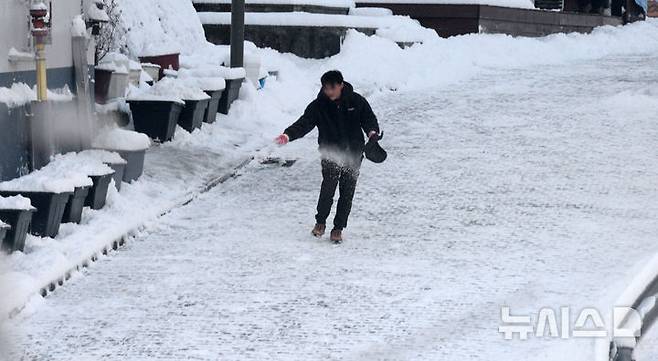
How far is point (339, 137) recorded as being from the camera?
31.4ft

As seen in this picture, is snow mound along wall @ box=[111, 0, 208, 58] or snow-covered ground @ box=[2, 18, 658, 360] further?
snow mound along wall @ box=[111, 0, 208, 58]

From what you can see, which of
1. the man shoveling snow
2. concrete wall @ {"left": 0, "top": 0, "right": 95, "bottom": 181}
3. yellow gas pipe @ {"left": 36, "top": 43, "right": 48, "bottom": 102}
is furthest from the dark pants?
concrete wall @ {"left": 0, "top": 0, "right": 95, "bottom": 181}

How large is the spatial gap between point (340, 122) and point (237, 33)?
6.75 m

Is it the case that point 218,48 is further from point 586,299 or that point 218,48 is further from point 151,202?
point 586,299

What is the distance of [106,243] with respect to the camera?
898cm

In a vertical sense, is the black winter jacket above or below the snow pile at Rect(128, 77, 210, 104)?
above

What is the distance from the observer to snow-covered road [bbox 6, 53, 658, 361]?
681 cm

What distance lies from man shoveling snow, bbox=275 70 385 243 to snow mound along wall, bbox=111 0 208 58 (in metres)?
6.51

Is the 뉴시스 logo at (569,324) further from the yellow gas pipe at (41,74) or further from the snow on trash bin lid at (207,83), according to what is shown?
the snow on trash bin lid at (207,83)

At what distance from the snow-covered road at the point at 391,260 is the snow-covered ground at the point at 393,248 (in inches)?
0.8

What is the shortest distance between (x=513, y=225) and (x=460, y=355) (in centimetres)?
360

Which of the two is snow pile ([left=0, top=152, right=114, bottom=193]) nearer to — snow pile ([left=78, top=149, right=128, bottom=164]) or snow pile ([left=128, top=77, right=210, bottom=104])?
snow pile ([left=78, top=149, right=128, bottom=164])

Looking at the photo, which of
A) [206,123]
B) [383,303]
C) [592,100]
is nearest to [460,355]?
[383,303]

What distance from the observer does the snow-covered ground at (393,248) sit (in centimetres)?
687
